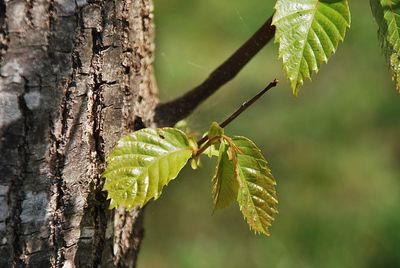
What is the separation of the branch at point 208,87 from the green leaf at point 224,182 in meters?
0.32

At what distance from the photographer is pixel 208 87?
63.8 inches

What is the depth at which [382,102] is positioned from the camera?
3828mm

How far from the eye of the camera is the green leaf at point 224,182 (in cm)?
131

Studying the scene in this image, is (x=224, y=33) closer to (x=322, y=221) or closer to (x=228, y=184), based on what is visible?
(x=322, y=221)

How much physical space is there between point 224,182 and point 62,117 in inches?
14.3

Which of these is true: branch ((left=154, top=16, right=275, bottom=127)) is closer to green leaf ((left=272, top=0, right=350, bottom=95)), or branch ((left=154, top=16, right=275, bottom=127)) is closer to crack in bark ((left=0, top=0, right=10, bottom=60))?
green leaf ((left=272, top=0, right=350, bottom=95))

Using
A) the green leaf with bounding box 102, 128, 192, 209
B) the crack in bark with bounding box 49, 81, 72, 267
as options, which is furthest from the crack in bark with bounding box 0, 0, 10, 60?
the green leaf with bounding box 102, 128, 192, 209

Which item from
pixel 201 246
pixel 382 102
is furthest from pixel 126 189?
pixel 382 102

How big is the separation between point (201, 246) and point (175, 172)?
1977 millimetres

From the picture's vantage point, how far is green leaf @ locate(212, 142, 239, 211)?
1.31 m

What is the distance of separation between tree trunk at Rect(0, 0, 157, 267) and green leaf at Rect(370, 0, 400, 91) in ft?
1.73

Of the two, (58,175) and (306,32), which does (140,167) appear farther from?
(306,32)

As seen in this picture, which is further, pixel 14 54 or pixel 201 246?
pixel 201 246

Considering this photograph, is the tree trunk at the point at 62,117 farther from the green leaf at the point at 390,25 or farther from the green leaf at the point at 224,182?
the green leaf at the point at 390,25
